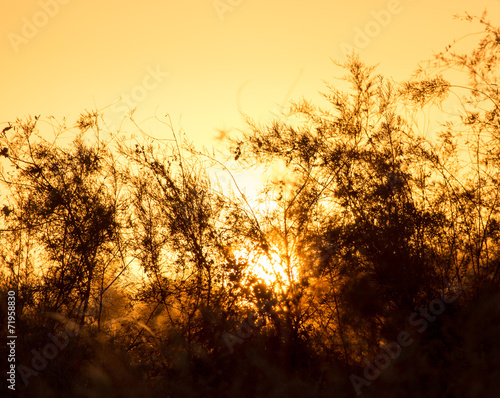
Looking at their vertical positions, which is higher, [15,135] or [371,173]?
[15,135]

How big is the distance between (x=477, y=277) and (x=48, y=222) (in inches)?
357

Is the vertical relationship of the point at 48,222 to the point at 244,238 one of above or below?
above

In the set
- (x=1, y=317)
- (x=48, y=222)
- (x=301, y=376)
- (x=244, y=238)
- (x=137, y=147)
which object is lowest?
(x=301, y=376)

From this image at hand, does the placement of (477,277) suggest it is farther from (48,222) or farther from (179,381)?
(48,222)

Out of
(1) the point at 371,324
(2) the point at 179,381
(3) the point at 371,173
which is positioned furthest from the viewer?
(3) the point at 371,173

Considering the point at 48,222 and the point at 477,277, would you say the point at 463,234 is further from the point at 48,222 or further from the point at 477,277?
the point at 48,222

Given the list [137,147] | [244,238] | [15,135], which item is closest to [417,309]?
[244,238]

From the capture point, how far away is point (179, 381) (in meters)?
9.77

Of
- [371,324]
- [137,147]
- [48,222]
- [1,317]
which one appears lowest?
[371,324]

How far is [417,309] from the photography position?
458 inches

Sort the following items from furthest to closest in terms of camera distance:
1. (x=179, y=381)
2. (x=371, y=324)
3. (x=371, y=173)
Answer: (x=371, y=173) < (x=371, y=324) < (x=179, y=381)

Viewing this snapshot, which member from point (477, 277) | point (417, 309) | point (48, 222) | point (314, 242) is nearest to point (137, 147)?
point (48, 222)

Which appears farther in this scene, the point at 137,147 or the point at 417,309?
the point at 137,147

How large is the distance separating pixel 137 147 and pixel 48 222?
255 centimetres
